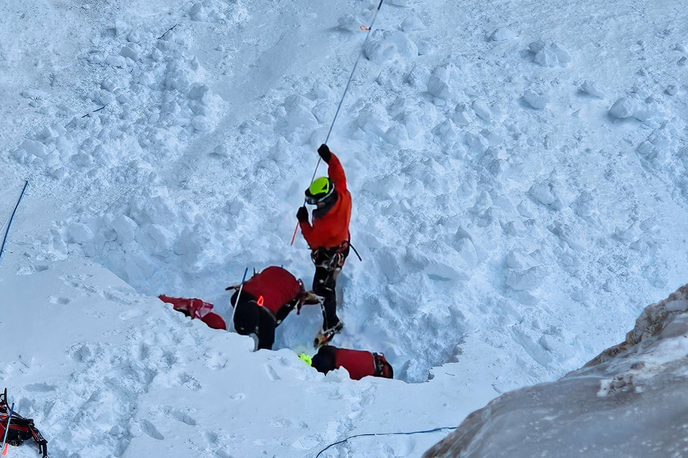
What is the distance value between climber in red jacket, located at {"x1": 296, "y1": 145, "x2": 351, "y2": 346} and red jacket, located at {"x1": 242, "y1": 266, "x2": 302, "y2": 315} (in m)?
0.18

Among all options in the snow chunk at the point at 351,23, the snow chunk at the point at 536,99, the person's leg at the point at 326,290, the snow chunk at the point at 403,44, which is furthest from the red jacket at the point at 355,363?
the snow chunk at the point at 351,23

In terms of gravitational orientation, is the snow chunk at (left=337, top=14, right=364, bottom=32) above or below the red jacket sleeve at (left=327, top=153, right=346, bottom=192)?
above

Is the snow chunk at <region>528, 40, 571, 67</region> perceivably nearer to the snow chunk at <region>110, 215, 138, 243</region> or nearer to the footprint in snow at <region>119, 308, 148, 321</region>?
the snow chunk at <region>110, 215, 138, 243</region>

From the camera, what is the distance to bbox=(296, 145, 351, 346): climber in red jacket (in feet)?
15.5

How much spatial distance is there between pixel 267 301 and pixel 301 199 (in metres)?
1.17

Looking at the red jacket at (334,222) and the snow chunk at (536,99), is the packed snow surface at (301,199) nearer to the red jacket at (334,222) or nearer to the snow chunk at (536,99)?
the snow chunk at (536,99)

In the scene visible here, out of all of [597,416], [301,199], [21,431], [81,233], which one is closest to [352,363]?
[301,199]

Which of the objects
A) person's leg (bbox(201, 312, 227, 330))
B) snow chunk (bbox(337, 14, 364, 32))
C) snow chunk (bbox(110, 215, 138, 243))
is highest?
snow chunk (bbox(337, 14, 364, 32))

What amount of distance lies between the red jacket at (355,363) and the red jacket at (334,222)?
32.1 inches

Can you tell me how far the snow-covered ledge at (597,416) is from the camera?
1.69m

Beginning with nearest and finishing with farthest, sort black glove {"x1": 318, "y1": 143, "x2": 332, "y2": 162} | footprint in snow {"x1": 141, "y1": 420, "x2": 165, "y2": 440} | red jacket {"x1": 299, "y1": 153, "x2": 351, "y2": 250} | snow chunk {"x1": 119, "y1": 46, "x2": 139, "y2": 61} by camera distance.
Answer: footprint in snow {"x1": 141, "y1": 420, "x2": 165, "y2": 440}
red jacket {"x1": 299, "y1": 153, "x2": 351, "y2": 250}
black glove {"x1": 318, "y1": 143, "x2": 332, "y2": 162}
snow chunk {"x1": 119, "y1": 46, "x2": 139, "y2": 61}

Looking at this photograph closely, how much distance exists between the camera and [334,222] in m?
4.84

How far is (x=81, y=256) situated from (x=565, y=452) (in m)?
4.34

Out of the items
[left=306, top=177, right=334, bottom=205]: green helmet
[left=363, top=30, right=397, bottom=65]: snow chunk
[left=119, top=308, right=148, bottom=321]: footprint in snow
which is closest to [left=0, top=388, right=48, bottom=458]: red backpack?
[left=119, top=308, right=148, bottom=321]: footprint in snow
